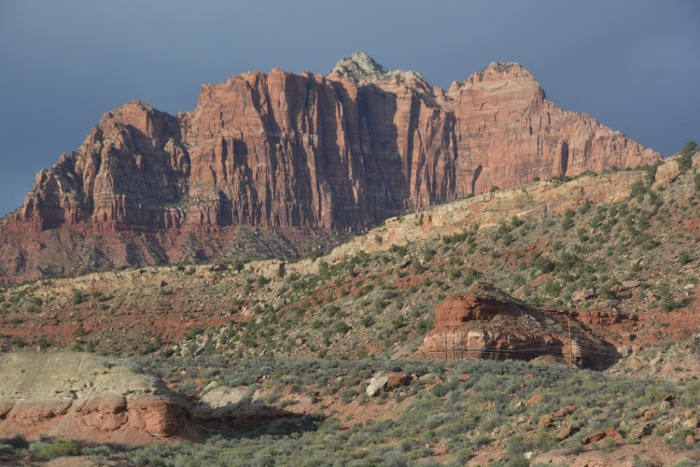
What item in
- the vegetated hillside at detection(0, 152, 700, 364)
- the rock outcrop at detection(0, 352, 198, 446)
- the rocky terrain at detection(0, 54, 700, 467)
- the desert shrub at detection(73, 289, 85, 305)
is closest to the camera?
the rocky terrain at detection(0, 54, 700, 467)

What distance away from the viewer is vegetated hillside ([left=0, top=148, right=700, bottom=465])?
91.0 ft

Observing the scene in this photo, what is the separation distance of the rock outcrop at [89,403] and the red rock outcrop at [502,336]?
1607 centimetres

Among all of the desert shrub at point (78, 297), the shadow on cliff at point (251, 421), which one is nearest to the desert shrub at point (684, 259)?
the shadow on cliff at point (251, 421)

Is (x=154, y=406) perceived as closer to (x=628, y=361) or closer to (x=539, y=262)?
(x=628, y=361)

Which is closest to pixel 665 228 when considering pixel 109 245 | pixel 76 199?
A: pixel 109 245

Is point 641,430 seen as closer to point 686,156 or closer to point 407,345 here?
point 407,345

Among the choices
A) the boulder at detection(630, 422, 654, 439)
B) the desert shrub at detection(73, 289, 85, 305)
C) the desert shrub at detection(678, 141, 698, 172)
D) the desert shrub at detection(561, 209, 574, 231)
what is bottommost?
the boulder at detection(630, 422, 654, 439)

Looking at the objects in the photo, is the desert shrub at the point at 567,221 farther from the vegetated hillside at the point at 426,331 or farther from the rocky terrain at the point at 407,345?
the rocky terrain at the point at 407,345

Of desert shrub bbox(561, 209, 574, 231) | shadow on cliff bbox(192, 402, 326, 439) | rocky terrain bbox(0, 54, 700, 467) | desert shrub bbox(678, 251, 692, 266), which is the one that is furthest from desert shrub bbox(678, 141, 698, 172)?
shadow on cliff bbox(192, 402, 326, 439)

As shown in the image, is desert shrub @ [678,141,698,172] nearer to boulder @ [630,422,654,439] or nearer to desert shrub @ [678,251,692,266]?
desert shrub @ [678,251,692,266]

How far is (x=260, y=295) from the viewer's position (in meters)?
90.1

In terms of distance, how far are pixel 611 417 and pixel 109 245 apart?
14896 centimetres

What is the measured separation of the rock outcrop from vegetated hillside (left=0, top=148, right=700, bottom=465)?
1348mm

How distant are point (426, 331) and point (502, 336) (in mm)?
13346
